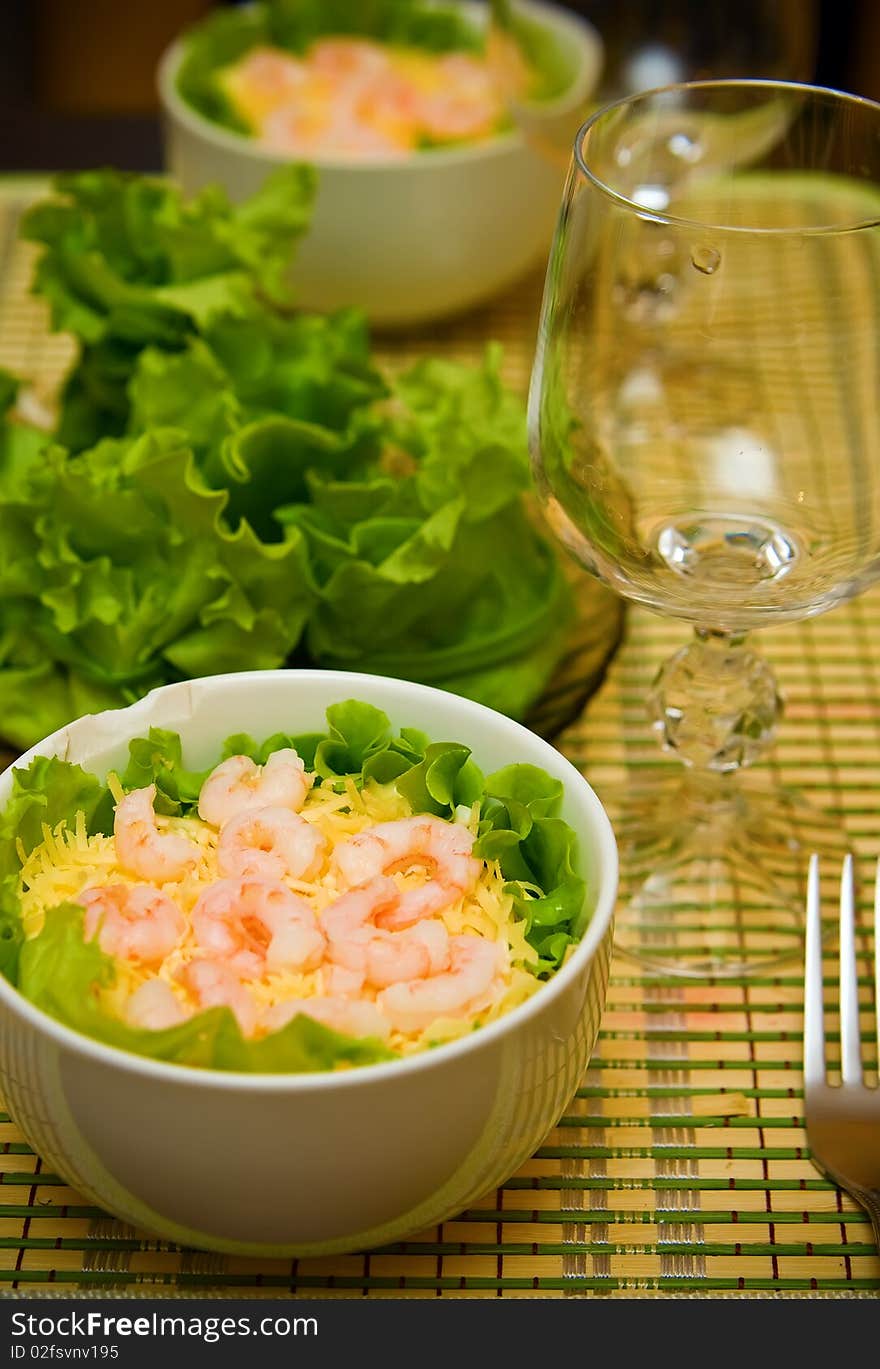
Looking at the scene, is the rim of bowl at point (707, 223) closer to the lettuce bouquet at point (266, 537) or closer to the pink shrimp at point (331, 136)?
the lettuce bouquet at point (266, 537)

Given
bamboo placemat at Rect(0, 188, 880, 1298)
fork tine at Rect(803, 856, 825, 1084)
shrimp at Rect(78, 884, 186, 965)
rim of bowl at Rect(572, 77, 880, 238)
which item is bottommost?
bamboo placemat at Rect(0, 188, 880, 1298)

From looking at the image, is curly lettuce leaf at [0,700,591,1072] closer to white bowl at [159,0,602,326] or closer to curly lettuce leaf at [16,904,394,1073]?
curly lettuce leaf at [16,904,394,1073]

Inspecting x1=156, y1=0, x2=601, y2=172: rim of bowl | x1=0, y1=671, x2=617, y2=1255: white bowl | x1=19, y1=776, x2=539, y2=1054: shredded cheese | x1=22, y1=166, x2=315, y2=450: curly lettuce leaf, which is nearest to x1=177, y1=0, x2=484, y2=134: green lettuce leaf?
x1=156, y1=0, x2=601, y2=172: rim of bowl

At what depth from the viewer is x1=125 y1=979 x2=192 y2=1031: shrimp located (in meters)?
0.62

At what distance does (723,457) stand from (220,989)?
56 cm

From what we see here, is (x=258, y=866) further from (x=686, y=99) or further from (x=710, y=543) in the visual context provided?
(x=686, y=99)

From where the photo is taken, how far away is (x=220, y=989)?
63 cm

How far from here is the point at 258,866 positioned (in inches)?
27.6

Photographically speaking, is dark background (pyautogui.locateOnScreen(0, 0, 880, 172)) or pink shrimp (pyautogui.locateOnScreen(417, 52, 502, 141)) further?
dark background (pyautogui.locateOnScreen(0, 0, 880, 172))

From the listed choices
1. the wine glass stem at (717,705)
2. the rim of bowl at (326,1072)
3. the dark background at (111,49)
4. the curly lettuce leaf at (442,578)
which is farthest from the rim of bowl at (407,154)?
the dark background at (111,49)

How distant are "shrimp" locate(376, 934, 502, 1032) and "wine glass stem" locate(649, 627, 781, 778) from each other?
0.28 m

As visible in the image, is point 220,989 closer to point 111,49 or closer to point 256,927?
point 256,927

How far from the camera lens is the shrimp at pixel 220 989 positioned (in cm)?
63

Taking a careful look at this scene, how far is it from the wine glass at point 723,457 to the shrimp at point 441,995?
24 centimetres
